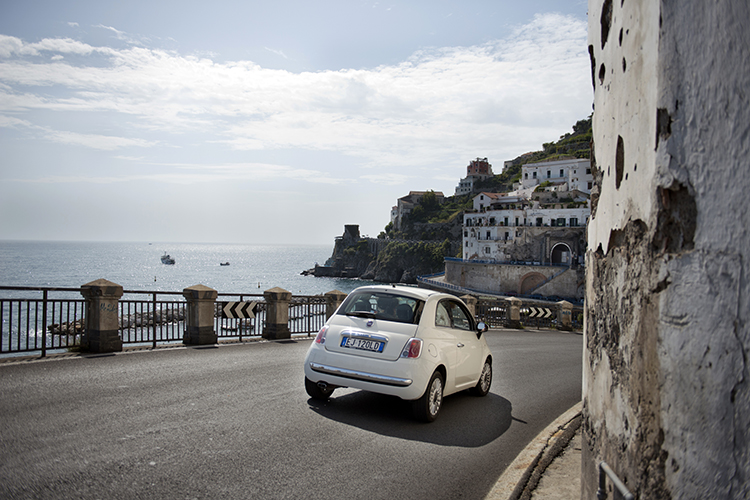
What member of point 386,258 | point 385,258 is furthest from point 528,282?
point 385,258

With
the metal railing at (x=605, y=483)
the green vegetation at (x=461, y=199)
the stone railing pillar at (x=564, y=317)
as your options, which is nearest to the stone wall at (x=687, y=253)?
the metal railing at (x=605, y=483)

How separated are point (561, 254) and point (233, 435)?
84.1 metres

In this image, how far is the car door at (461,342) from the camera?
7.62 metres

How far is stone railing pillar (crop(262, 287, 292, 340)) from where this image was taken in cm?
1489

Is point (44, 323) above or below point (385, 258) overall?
above

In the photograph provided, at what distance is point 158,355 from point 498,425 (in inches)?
282

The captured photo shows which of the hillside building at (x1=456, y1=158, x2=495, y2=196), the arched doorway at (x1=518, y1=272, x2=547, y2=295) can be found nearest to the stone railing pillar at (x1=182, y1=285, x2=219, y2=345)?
the arched doorway at (x1=518, y1=272, x2=547, y2=295)

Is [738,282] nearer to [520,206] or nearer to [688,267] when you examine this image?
[688,267]

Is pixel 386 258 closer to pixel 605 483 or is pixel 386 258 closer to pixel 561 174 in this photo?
pixel 561 174

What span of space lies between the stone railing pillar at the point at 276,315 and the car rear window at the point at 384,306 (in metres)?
7.63

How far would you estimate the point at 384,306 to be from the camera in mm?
7379

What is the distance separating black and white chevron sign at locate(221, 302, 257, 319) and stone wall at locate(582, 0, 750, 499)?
501 inches

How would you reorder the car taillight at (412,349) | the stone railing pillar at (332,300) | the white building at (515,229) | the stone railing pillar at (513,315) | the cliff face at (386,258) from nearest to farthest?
the car taillight at (412,349)
the stone railing pillar at (332,300)
the stone railing pillar at (513,315)
the white building at (515,229)
the cliff face at (386,258)

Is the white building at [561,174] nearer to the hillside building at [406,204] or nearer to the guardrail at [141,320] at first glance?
the hillside building at [406,204]
